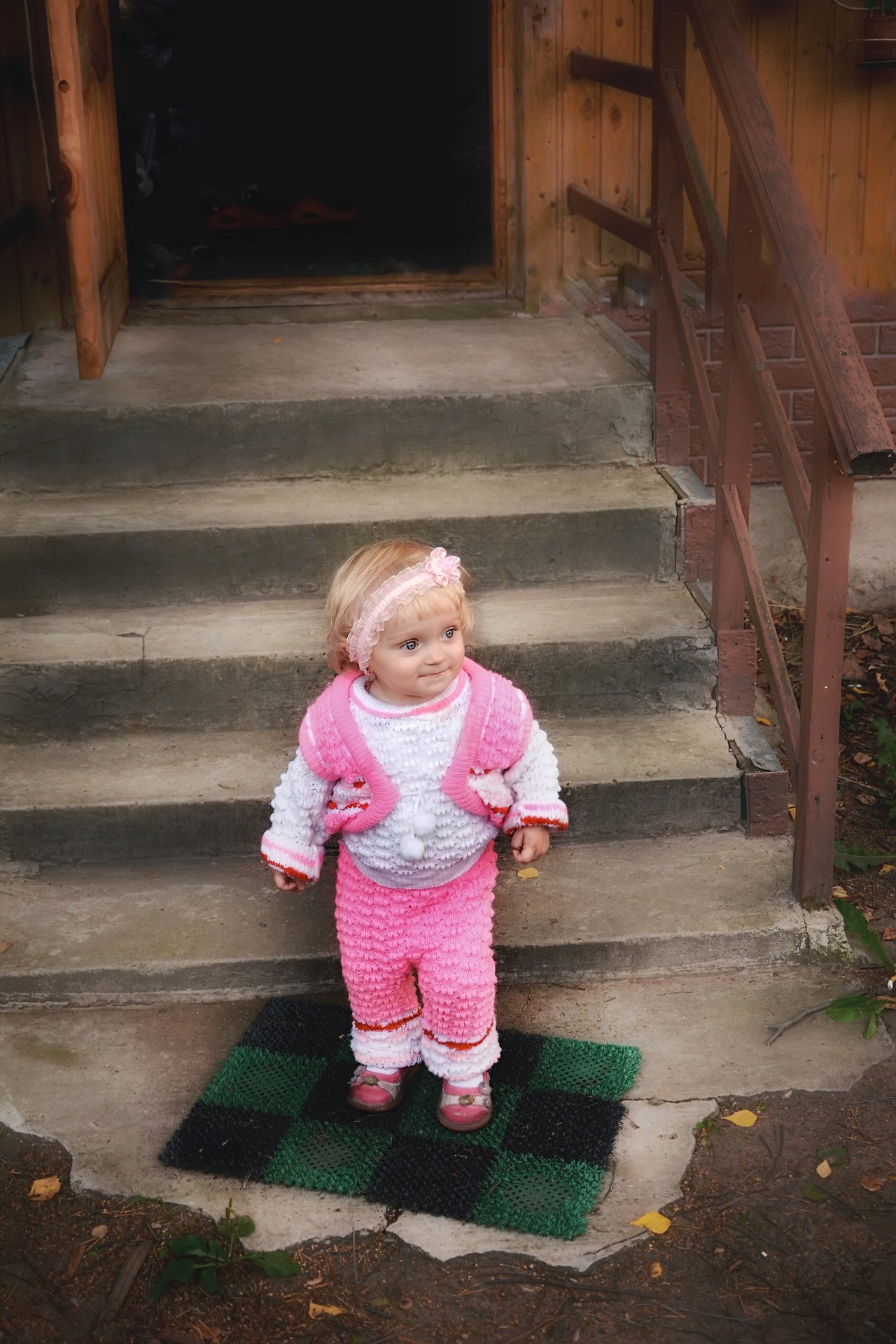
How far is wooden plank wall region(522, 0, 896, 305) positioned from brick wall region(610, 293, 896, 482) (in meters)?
0.12

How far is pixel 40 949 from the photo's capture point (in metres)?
3.07

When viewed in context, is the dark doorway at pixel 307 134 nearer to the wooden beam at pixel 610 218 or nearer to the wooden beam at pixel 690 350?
the wooden beam at pixel 610 218

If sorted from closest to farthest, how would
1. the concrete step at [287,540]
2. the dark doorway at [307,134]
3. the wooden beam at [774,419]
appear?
the wooden beam at [774,419] < the concrete step at [287,540] < the dark doorway at [307,134]

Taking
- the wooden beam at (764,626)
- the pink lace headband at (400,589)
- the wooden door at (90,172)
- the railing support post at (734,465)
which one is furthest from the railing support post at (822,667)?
the wooden door at (90,172)

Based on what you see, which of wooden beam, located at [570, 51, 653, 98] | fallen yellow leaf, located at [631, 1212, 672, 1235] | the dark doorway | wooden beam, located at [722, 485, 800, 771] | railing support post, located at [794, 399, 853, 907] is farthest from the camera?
the dark doorway

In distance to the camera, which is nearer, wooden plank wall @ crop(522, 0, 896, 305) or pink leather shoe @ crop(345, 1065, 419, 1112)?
pink leather shoe @ crop(345, 1065, 419, 1112)

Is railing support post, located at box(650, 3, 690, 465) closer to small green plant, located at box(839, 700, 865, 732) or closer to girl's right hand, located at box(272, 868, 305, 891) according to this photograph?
small green plant, located at box(839, 700, 865, 732)

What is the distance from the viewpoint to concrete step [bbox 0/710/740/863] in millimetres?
3307

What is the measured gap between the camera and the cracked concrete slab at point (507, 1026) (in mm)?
2430

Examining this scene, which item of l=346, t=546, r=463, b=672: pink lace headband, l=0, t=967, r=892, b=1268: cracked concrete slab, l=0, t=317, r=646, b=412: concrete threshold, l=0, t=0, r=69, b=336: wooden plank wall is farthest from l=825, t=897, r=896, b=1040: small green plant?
l=0, t=0, r=69, b=336: wooden plank wall

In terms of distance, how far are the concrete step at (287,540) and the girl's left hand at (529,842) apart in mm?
1417

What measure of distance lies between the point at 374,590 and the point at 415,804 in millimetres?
413

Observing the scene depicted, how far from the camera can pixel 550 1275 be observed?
2297 mm

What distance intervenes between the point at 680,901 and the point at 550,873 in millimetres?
322
